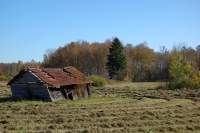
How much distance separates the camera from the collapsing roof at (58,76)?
46.1m

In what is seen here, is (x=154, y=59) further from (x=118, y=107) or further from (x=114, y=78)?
(x=118, y=107)

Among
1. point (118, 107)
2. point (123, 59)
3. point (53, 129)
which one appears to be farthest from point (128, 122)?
point (123, 59)

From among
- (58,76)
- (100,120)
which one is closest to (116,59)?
(58,76)

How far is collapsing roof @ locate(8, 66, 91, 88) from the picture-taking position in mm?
46094

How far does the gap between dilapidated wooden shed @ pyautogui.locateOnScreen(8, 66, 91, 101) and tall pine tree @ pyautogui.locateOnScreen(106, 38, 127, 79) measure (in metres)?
49.3

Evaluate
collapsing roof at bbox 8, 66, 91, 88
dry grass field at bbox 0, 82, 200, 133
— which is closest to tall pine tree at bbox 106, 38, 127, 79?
collapsing roof at bbox 8, 66, 91, 88

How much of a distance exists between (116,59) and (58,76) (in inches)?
2050

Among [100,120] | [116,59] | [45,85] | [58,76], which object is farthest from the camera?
[116,59]

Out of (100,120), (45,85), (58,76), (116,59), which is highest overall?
(116,59)

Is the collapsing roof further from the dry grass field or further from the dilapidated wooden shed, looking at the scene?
the dry grass field

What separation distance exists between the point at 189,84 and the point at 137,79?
37.4m

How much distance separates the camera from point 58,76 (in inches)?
1905

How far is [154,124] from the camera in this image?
27359 millimetres

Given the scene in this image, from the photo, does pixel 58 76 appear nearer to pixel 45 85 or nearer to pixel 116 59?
pixel 45 85
